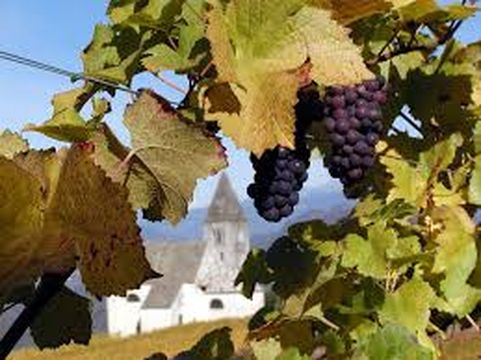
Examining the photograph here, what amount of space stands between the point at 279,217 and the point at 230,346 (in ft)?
3.31

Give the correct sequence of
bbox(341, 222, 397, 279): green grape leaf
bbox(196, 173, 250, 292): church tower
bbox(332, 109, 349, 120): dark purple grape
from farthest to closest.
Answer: bbox(196, 173, 250, 292): church tower → bbox(341, 222, 397, 279): green grape leaf → bbox(332, 109, 349, 120): dark purple grape

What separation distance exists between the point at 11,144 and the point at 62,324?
0.46m

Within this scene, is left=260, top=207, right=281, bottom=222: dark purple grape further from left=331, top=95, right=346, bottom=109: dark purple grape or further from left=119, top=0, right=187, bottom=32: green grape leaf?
left=119, top=0, right=187, bottom=32: green grape leaf

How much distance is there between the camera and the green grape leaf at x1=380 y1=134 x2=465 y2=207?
277 cm

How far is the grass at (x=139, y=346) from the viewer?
140ft

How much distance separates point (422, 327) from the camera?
2.50 meters

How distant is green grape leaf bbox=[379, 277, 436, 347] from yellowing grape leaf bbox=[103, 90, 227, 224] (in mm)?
1192

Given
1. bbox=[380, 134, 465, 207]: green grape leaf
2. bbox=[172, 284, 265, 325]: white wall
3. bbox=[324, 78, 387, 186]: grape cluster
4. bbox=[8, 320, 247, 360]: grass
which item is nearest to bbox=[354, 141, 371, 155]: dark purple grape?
bbox=[324, 78, 387, 186]: grape cluster

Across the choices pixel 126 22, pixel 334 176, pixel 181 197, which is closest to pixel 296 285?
pixel 334 176

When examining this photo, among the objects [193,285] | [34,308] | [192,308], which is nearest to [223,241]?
[193,285]

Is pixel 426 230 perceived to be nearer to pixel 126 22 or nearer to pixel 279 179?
pixel 279 179

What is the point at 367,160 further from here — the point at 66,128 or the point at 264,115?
the point at 66,128

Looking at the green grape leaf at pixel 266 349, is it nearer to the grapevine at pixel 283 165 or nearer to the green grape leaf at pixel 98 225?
the grapevine at pixel 283 165

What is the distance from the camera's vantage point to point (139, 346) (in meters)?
47.4
